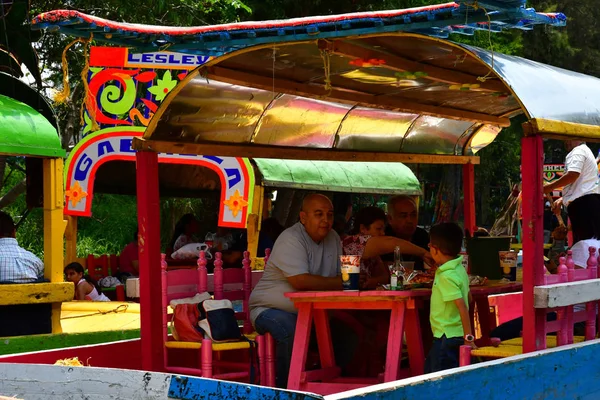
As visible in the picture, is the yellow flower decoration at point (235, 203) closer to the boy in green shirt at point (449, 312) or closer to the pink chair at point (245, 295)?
the pink chair at point (245, 295)

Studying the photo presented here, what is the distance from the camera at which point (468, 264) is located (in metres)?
8.15

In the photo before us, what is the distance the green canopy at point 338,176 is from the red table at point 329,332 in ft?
27.1

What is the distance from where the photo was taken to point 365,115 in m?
9.46

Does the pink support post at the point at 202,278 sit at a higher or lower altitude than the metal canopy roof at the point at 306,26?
lower

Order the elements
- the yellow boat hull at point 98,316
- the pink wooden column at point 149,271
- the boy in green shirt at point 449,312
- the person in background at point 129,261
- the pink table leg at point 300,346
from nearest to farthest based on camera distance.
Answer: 1. the boy in green shirt at point 449,312
2. the pink table leg at point 300,346
3. the pink wooden column at point 149,271
4. the yellow boat hull at point 98,316
5. the person in background at point 129,261

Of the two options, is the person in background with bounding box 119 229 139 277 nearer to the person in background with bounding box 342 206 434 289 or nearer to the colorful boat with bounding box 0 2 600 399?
→ the colorful boat with bounding box 0 2 600 399

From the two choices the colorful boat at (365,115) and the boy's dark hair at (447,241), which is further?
the boy's dark hair at (447,241)

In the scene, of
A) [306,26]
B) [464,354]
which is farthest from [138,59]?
[464,354]

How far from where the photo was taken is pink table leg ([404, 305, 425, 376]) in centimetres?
674

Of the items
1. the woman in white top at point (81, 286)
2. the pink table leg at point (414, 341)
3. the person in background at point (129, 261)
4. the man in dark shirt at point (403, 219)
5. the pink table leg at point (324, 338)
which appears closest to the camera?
the pink table leg at point (414, 341)

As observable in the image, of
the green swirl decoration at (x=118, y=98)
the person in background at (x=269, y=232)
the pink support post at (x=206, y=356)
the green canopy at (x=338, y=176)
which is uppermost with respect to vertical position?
the green swirl decoration at (x=118, y=98)

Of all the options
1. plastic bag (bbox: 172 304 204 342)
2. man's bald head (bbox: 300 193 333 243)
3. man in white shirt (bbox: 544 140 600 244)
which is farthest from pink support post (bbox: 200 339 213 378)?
man in white shirt (bbox: 544 140 600 244)

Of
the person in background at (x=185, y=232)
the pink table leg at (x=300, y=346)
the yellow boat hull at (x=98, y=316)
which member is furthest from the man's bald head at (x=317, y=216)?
the person in background at (x=185, y=232)

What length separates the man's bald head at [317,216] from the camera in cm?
731
